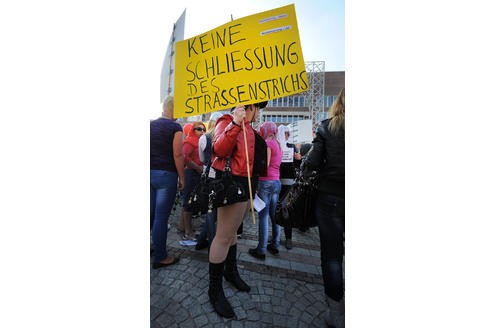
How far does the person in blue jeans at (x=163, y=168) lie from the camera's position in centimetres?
210

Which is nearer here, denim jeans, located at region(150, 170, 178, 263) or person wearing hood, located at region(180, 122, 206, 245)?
denim jeans, located at region(150, 170, 178, 263)

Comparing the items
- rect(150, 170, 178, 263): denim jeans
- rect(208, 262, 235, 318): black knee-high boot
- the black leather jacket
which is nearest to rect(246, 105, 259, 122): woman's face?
the black leather jacket

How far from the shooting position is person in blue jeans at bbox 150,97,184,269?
6.89 feet

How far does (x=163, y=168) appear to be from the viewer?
7.04 feet

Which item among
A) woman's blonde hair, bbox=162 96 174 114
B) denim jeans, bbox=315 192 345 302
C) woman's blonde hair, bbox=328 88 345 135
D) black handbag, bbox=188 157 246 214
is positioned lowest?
denim jeans, bbox=315 192 345 302

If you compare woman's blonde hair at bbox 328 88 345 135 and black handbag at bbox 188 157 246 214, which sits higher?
woman's blonde hair at bbox 328 88 345 135

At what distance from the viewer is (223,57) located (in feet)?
5.19

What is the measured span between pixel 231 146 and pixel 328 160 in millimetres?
673

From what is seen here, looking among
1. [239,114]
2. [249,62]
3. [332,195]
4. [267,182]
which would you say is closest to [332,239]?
[332,195]

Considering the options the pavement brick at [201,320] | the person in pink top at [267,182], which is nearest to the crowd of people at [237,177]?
the pavement brick at [201,320]

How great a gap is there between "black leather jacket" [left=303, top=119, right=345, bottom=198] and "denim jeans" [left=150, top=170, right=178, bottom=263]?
144cm

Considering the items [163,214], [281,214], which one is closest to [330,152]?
[281,214]

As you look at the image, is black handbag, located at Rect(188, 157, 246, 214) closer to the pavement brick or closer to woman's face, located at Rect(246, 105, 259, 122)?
woman's face, located at Rect(246, 105, 259, 122)
